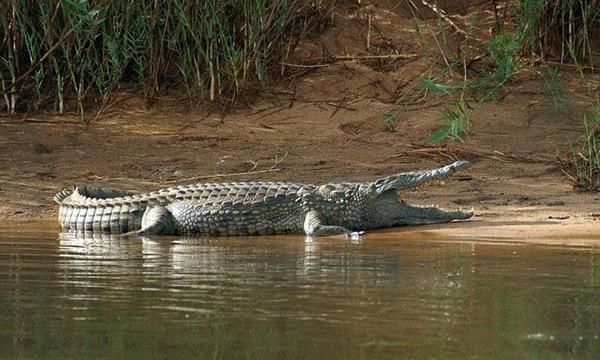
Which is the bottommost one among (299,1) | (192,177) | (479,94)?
(192,177)

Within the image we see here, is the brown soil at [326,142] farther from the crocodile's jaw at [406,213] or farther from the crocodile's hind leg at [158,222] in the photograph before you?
the crocodile's hind leg at [158,222]

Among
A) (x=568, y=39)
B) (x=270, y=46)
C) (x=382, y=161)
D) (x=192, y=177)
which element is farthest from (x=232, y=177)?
(x=568, y=39)

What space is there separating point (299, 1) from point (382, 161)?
245 centimetres

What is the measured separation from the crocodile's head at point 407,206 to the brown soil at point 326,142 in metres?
0.25

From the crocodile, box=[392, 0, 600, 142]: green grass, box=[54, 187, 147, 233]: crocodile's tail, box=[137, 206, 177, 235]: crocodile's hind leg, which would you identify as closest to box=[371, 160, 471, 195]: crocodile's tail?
the crocodile

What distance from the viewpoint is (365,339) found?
4414mm

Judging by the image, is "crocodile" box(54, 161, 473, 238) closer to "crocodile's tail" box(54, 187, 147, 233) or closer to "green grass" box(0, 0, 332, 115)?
"crocodile's tail" box(54, 187, 147, 233)

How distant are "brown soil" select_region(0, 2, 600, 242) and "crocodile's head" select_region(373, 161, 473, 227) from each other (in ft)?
0.82

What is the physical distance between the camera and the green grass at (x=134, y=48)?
1124cm

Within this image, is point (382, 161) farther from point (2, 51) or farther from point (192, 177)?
point (2, 51)

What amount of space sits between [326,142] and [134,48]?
1915mm

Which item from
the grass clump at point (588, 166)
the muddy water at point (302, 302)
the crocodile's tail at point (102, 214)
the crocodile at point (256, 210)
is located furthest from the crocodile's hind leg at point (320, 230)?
the grass clump at point (588, 166)

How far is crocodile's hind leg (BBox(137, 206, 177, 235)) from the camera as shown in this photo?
8.62m

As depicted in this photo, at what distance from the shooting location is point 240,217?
28.5ft
